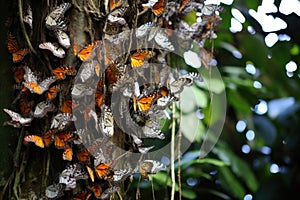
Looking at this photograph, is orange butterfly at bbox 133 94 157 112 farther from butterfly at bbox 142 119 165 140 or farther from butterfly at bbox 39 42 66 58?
butterfly at bbox 39 42 66 58

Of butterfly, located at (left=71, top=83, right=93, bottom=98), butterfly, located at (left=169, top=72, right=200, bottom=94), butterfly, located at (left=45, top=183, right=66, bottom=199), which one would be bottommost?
butterfly, located at (left=45, top=183, right=66, bottom=199)

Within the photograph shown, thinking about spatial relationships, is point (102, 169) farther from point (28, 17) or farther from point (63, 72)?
point (28, 17)

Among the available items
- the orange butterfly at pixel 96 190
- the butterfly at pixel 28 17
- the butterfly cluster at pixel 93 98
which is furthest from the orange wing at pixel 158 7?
the orange butterfly at pixel 96 190

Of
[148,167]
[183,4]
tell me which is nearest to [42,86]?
[148,167]

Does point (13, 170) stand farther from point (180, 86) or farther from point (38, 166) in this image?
point (180, 86)

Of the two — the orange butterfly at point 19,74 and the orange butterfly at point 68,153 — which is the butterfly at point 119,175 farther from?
the orange butterfly at point 19,74

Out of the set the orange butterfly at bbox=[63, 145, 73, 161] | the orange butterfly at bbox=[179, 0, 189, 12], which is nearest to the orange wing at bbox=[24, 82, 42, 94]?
the orange butterfly at bbox=[63, 145, 73, 161]
